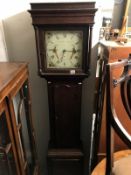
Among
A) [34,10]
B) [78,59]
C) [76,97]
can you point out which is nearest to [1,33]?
[34,10]

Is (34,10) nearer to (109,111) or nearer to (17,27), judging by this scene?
(17,27)

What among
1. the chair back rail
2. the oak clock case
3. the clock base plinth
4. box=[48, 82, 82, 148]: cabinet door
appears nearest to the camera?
the chair back rail

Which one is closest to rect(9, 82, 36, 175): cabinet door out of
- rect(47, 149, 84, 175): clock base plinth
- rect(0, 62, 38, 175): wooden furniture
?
rect(0, 62, 38, 175): wooden furniture

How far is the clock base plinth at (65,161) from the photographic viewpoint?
1.40m

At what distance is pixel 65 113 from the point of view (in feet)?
4.27

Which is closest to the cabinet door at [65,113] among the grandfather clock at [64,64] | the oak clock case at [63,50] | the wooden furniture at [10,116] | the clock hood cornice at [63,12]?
the grandfather clock at [64,64]

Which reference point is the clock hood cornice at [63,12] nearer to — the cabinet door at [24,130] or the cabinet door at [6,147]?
the cabinet door at [24,130]

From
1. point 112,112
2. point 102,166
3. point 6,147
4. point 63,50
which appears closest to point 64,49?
point 63,50

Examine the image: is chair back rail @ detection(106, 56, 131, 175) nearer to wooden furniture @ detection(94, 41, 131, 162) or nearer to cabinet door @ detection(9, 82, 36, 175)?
wooden furniture @ detection(94, 41, 131, 162)

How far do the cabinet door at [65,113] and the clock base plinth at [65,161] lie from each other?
0.18 ft

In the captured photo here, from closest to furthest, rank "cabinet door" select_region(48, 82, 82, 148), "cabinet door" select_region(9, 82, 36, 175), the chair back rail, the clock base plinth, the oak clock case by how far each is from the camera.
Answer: the chair back rail, "cabinet door" select_region(9, 82, 36, 175), the oak clock case, "cabinet door" select_region(48, 82, 82, 148), the clock base plinth

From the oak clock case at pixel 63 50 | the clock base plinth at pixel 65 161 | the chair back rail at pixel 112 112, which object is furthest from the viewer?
the clock base plinth at pixel 65 161

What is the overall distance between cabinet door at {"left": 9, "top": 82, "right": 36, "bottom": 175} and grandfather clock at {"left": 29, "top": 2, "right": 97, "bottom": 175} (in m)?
0.20

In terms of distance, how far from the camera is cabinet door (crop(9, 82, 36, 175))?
92cm
